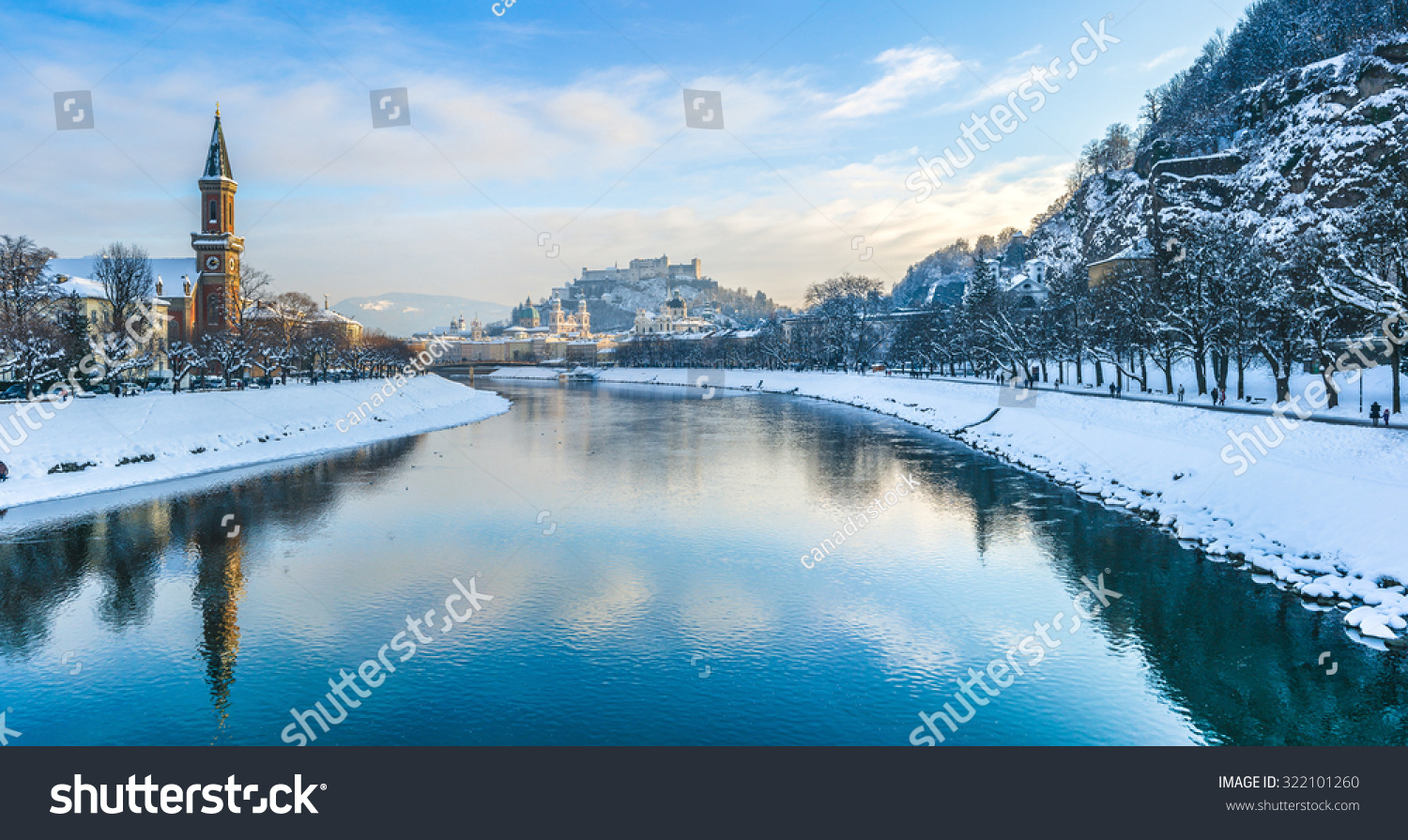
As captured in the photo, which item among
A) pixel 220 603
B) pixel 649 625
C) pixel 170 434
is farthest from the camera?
pixel 170 434

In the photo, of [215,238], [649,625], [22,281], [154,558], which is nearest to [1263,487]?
[649,625]

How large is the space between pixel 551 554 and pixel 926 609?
9941mm

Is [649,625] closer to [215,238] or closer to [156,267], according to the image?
[215,238]

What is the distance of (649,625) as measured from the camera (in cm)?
1612

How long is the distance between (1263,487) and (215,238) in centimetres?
9106

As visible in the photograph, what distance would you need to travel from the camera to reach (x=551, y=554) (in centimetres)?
2183

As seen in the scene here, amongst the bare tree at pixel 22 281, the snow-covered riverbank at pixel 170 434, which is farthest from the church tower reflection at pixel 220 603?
the bare tree at pixel 22 281

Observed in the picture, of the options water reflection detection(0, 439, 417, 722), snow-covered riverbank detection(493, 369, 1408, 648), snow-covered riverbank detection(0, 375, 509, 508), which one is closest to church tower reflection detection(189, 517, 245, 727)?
water reflection detection(0, 439, 417, 722)

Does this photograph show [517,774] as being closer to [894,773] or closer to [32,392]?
[894,773]

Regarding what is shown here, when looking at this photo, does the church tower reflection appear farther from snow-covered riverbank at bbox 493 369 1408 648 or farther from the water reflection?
snow-covered riverbank at bbox 493 369 1408 648

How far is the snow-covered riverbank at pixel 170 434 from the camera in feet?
102

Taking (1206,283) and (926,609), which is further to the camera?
(1206,283)

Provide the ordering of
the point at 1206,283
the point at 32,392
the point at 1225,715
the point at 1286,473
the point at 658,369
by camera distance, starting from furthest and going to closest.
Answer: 1. the point at 658,369
2. the point at 1206,283
3. the point at 32,392
4. the point at 1286,473
5. the point at 1225,715

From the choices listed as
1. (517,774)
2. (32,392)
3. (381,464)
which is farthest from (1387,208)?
(32,392)
